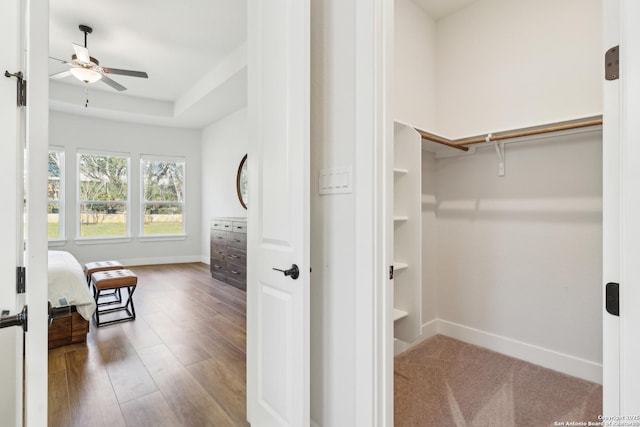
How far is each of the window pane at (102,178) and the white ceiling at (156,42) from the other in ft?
3.11

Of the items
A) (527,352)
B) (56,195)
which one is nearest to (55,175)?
(56,195)

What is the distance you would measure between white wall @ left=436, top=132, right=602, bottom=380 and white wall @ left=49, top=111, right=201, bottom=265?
5.57 meters

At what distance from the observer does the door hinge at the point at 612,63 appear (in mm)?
770

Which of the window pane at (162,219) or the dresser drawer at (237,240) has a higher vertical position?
the window pane at (162,219)

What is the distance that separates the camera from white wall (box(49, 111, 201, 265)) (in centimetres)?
576

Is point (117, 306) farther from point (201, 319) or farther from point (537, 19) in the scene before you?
point (537, 19)

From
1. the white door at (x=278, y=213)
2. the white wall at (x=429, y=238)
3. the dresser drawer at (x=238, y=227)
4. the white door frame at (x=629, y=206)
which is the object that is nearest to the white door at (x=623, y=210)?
the white door frame at (x=629, y=206)

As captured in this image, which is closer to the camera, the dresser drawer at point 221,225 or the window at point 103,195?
the dresser drawer at point 221,225

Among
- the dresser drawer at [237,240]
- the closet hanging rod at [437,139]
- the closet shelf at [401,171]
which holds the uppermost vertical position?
the closet hanging rod at [437,139]

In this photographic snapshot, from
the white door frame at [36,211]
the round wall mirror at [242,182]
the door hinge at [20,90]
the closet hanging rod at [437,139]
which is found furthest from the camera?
the round wall mirror at [242,182]

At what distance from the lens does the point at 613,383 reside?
30.5 inches

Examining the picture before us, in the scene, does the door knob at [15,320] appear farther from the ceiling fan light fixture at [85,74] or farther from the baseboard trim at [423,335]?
the ceiling fan light fixture at [85,74]

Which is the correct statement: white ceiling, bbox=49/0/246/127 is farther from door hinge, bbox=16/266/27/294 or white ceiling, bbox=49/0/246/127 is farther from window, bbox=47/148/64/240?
door hinge, bbox=16/266/27/294

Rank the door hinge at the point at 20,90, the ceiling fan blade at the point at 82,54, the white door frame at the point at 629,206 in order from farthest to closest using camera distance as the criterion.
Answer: the ceiling fan blade at the point at 82,54
the door hinge at the point at 20,90
the white door frame at the point at 629,206
